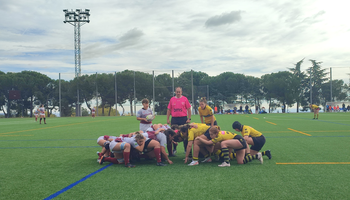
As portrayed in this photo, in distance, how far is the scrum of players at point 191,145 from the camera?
6141 mm

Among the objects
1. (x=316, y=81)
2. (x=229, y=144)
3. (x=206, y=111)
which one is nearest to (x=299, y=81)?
(x=316, y=81)

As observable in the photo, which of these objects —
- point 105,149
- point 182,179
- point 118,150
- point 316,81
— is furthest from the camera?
point 316,81

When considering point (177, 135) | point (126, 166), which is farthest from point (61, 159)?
point (177, 135)

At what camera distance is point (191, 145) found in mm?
6316

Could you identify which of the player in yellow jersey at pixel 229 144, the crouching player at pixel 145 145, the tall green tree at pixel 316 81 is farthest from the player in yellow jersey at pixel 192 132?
the tall green tree at pixel 316 81

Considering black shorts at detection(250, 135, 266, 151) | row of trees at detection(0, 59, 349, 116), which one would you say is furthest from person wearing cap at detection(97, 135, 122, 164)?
row of trees at detection(0, 59, 349, 116)

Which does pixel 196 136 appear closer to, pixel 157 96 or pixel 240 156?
pixel 240 156

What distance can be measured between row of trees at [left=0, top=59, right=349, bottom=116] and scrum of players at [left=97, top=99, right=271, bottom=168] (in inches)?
1524

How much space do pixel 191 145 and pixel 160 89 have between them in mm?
40791

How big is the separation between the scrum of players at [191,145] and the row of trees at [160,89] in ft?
127

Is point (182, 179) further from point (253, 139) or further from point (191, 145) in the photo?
point (253, 139)

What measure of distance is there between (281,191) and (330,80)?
58255mm

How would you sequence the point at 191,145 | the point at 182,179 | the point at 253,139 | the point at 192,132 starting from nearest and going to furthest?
the point at 182,179, the point at 191,145, the point at 192,132, the point at 253,139

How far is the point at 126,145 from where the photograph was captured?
6.08 metres
